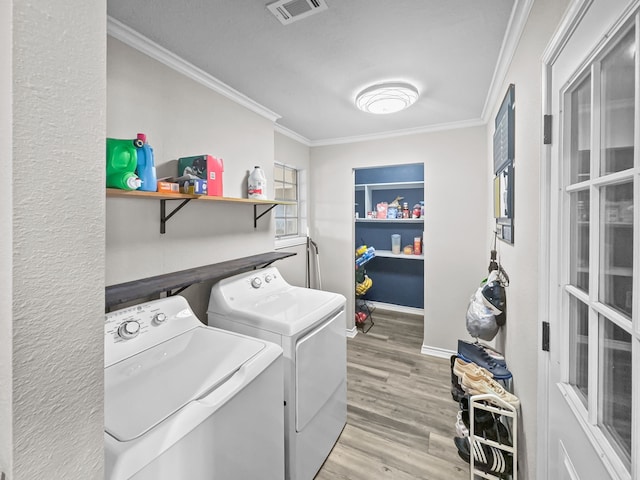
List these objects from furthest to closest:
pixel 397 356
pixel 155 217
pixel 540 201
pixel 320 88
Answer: pixel 397 356, pixel 320 88, pixel 155 217, pixel 540 201

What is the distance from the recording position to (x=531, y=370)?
1.22 meters

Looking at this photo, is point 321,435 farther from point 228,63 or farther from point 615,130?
point 228,63

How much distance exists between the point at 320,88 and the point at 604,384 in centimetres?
213

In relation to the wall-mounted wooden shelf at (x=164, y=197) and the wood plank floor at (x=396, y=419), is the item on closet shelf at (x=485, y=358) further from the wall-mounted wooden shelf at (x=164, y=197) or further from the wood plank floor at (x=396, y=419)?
the wall-mounted wooden shelf at (x=164, y=197)

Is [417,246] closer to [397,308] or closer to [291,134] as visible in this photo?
[397,308]

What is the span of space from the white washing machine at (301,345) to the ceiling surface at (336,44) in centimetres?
137

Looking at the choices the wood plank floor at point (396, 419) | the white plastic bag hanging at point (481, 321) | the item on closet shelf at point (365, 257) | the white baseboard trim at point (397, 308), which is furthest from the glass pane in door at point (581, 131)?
the white baseboard trim at point (397, 308)

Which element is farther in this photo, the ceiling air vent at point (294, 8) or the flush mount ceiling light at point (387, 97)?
the flush mount ceiling light at point (387, 97)

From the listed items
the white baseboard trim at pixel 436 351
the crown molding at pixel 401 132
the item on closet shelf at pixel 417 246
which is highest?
the crown molding at pixel 401 132

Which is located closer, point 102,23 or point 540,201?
point 102,23

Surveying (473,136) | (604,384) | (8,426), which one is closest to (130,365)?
(8,426)

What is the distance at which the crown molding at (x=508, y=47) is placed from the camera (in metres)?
1.26

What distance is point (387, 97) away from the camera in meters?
2.07

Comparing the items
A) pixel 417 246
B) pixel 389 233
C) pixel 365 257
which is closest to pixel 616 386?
pixel 365 257
